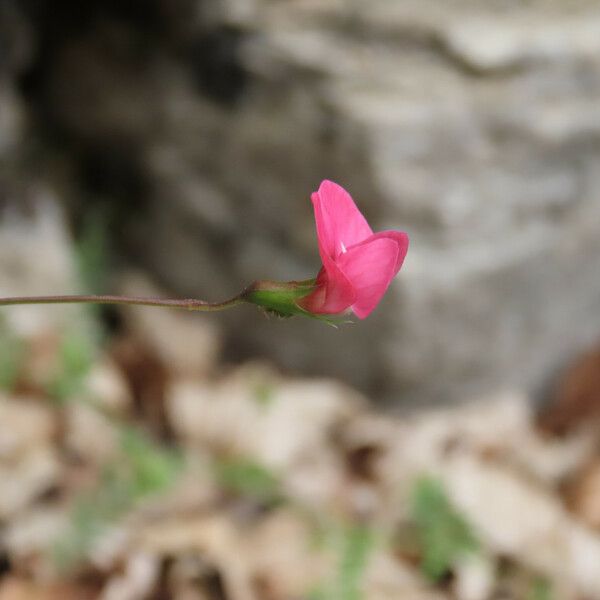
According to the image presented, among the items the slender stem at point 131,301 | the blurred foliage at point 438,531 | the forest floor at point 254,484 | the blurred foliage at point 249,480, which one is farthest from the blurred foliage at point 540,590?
the slender stem at point 131,301

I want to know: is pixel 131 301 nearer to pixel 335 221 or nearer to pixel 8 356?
pixel 335 221

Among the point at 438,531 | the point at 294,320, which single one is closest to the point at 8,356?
the point at 294,320

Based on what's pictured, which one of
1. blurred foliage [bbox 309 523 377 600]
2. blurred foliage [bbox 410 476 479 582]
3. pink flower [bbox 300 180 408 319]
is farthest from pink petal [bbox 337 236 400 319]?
blurred foliage [bbox 410 476 479 582]

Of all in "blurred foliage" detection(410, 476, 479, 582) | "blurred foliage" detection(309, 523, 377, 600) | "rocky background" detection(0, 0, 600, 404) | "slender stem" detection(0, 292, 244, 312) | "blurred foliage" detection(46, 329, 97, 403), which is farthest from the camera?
"rocky background" detection(0, 0, 600, 404)

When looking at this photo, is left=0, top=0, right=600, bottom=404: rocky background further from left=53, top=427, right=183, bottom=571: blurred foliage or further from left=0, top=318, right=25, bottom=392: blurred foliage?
left=53, top=427, right=183, bottom=571: blurred foliage

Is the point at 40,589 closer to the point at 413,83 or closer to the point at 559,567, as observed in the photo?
the point at 559,567

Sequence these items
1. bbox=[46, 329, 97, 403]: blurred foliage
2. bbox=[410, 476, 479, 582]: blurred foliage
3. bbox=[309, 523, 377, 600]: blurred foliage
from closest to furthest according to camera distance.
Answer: bbox=[309, 523, 377, 600]: blurred foliage, bbox=[410, 476, 479, 582]: blurred foliage, bbox=[46, 329, 97, 403]: blurred foliage
